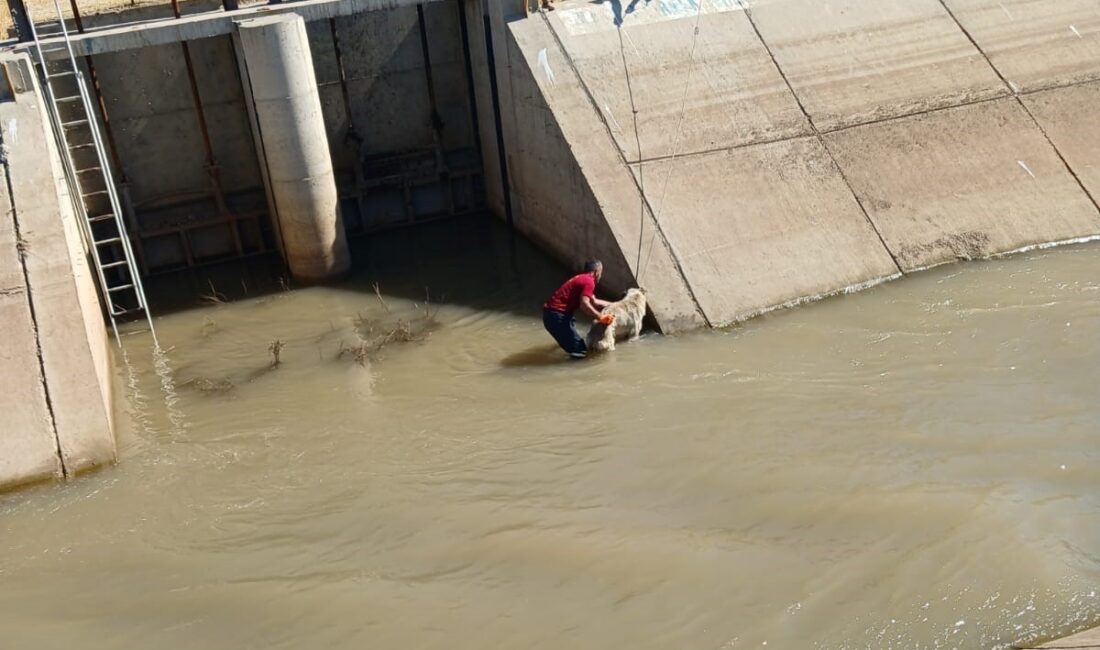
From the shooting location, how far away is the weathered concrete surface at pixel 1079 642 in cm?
610

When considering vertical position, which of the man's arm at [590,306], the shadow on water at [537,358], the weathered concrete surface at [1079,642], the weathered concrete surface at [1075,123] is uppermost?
the weathered concrete surface at [1075,123]

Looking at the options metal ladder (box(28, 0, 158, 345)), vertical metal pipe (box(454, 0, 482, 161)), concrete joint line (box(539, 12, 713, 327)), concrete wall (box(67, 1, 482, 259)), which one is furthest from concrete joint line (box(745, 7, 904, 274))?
metal ladder (box(28, 0, 158, 345))

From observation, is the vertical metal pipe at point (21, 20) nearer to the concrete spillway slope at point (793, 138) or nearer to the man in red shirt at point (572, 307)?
the concrete spillway slope at point (793, 138)

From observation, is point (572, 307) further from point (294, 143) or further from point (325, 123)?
point (325, 123)

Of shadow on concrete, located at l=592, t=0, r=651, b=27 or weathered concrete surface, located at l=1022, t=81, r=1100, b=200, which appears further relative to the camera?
shadow on concrete, located at l=592, t=0, r=651, b=27

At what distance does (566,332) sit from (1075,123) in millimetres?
7293

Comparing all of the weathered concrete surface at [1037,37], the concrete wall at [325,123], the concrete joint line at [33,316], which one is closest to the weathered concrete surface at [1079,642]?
the concrete joint line at [33,316]

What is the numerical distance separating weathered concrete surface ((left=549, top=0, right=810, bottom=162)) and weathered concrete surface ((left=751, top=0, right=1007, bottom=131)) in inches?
13.7

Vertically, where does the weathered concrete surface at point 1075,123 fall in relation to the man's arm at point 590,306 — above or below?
above

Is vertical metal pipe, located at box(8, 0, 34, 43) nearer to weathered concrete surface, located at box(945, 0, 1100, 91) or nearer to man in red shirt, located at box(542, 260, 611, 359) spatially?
man in red shirt, located at box(542, 260, 611, 359)

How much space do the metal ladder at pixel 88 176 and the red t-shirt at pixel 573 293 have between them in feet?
15.4

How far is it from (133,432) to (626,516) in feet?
16.3

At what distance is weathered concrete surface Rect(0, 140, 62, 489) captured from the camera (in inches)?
358

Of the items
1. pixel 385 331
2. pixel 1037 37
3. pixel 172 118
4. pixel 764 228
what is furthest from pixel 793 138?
pixel 172 118
